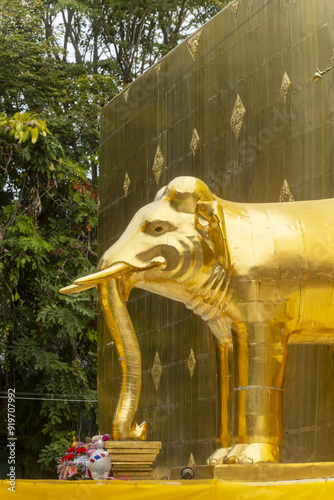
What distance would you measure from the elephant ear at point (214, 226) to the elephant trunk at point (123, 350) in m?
0.73

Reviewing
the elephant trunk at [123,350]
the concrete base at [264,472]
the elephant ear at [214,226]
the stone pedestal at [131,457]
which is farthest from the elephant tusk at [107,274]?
the concrete base at [264,472]

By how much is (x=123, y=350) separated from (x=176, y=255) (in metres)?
0.83

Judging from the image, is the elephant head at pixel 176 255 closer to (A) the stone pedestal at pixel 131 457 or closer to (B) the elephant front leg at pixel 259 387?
(B) the elephant front leg at pixel 259 387

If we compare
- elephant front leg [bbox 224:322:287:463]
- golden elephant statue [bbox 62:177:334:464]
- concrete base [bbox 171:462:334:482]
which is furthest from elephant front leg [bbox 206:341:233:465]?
concrete base [bbox 171:462:334:482]

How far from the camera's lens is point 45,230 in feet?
48.1

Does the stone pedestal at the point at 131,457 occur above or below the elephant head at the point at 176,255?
below

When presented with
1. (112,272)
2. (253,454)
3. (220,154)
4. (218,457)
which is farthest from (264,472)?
(220,154)

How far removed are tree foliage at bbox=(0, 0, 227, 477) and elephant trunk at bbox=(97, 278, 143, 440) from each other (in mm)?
5415

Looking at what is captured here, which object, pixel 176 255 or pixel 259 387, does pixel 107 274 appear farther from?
pixel 259 387

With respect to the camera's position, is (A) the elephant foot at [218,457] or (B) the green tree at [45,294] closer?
(A) the elephant foot at [218,457]

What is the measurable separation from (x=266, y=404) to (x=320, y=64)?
2.64 m

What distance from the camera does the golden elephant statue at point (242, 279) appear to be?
5.30 m

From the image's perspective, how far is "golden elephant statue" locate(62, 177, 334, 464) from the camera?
530 cm

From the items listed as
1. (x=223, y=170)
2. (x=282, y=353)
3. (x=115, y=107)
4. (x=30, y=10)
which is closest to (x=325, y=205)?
(x=282, y=353)
